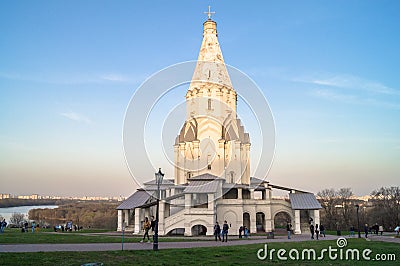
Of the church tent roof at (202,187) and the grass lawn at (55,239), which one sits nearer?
the grass lawn at (55,239)

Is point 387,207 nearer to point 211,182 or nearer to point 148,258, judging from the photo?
point 211,182

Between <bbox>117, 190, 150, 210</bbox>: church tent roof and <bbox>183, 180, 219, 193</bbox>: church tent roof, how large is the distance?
6.93m

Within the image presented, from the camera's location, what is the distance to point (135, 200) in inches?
1791

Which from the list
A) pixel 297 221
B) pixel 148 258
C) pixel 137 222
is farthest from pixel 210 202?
pixel 148 258

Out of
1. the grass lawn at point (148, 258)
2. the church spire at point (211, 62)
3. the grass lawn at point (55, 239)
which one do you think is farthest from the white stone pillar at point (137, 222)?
the grass lawn at point (148, 258)

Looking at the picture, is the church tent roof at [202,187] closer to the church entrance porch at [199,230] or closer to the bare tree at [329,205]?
the church entrance porch at [199,230]

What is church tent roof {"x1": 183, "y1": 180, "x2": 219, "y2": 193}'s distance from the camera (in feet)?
127

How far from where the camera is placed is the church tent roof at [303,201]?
41.6m

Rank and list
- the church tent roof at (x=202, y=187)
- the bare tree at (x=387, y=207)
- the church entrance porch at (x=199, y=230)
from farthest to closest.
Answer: the bare tree at (x=387, y=207)
the church entrance porch at (x=199, y=230)
the church tent roof at (x=202, y=187)

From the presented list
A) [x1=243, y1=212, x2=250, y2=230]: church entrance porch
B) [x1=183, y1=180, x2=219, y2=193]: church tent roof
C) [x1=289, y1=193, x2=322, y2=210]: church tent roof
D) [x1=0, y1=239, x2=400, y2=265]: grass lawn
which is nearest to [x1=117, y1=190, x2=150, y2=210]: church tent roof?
[x1=183, y1=180, x2=219, y2=193]: church tent roof

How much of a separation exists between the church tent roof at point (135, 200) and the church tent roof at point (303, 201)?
17252mm

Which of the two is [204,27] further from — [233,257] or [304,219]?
[233,257]

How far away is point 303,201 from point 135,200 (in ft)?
65.9

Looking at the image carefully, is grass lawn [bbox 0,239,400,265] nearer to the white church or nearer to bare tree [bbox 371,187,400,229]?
the white church
